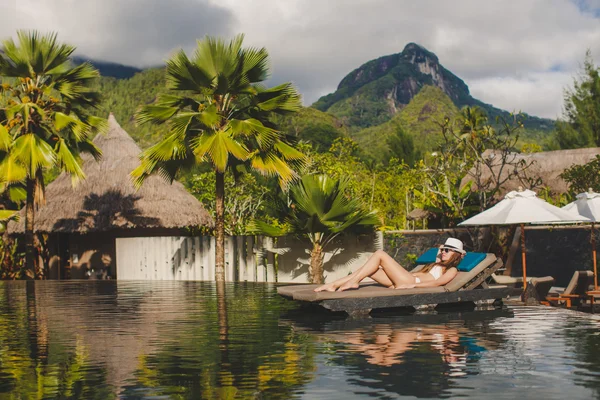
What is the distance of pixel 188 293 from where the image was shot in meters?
14.2

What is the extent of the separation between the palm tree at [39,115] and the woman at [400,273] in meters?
11.3

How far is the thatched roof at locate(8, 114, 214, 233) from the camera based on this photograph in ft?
76.1

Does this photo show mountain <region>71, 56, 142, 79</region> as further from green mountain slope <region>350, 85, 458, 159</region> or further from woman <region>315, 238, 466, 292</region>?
woman <region>315, 238, 466, 292</region>

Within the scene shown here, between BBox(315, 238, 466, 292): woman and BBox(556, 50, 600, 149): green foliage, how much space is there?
119 ft

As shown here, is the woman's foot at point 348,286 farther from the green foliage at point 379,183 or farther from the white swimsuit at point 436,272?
the green foliage at point 379,183

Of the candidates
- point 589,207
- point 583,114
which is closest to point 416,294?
point 589,207

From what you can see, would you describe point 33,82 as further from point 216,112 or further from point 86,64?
point 216,112

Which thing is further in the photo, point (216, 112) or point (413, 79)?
point (413, 79)

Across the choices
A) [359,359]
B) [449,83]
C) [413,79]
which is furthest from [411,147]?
[449,83]

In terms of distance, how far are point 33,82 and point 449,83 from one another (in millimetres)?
181937

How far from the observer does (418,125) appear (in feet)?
289

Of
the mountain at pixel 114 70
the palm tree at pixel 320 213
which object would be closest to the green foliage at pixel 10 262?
the palm tree at pixel 320 213

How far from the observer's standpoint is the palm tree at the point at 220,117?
659 inches

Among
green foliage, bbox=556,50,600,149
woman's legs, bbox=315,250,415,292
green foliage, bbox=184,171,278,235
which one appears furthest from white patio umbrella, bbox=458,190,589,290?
green foliage, bbox=556,50,600,149
